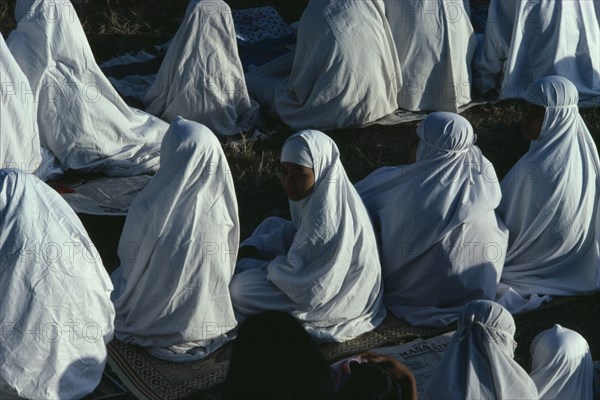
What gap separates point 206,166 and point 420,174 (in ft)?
4.28

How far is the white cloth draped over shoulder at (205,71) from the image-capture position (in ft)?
26.1

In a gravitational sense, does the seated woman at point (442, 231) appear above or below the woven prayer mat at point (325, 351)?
above

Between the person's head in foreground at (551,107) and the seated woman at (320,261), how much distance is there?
4.01 ft

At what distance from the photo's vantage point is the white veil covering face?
4.84m

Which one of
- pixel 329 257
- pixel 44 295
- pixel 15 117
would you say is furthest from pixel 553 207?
pixel 15 117

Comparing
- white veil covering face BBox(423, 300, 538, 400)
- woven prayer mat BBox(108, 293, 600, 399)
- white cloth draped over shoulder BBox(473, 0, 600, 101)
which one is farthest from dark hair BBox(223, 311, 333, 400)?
white cloth draped over shoulder BBox(473, 0, 600, 101)

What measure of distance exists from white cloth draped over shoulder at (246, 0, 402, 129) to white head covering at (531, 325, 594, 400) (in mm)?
3463

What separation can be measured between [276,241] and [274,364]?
266 centimetres

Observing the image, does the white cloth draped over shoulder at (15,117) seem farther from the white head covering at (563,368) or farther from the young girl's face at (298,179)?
the white head covering at (563,368)

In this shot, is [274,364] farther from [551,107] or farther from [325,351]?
[551,107]

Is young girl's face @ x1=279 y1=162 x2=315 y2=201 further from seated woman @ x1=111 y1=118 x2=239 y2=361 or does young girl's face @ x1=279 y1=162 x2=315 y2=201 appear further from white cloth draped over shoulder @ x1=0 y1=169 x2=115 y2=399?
white cloth draped over shoulder @ x1=0 y1=169 x2=115 y2=399

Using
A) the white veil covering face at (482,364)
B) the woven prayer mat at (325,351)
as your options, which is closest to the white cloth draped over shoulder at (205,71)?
the woven prayer mat at (325,351)

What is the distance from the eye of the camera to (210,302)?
5.74 m

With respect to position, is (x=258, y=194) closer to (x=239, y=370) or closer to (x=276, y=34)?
(x=276, y=34)
